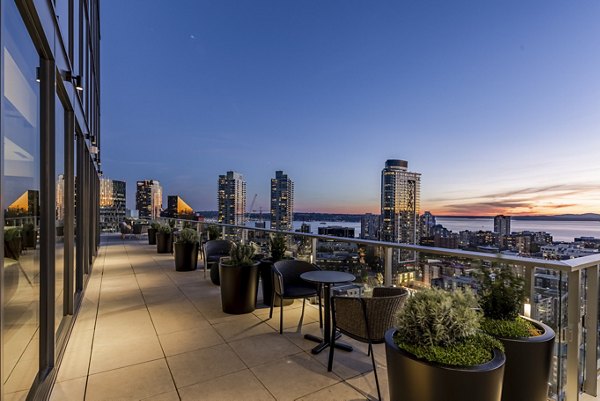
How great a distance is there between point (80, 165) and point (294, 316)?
4331mm

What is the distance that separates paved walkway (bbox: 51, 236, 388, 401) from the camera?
2.48 m

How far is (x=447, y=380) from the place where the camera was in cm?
153

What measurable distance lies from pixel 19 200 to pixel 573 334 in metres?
3.90

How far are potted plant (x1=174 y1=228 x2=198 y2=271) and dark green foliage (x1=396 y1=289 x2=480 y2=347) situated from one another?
6.30 m

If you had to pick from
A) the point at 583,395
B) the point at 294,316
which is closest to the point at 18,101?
the point at 294,316

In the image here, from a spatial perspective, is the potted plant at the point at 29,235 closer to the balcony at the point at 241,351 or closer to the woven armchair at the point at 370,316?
the balcony at the point at 241,351

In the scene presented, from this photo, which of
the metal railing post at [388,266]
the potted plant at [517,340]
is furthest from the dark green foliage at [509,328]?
the metal railing post at [388,266]

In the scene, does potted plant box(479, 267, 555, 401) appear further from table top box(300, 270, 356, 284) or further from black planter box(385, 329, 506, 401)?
table top box(300, 270, 356, 284)

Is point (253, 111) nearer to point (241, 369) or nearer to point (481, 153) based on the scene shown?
point (481, 153)

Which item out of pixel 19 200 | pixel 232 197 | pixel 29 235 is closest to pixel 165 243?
pixel 29 235

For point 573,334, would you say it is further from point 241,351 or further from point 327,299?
point 241,351

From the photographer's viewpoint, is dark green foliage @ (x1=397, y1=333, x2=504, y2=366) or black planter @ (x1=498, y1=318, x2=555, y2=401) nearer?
dark green foliage @ (x1=397, y1=333, x2=504, y2=366)

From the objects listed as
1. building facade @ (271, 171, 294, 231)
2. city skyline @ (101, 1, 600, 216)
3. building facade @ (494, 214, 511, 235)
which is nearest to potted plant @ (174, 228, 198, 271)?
building facade @ (494, 214, 511, 235)

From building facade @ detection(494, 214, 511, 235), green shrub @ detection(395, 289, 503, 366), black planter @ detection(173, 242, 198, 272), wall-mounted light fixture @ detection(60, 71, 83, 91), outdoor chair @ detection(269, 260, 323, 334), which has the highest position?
wall-mounted light fixture @ detection(60, 71, 83, 91)
